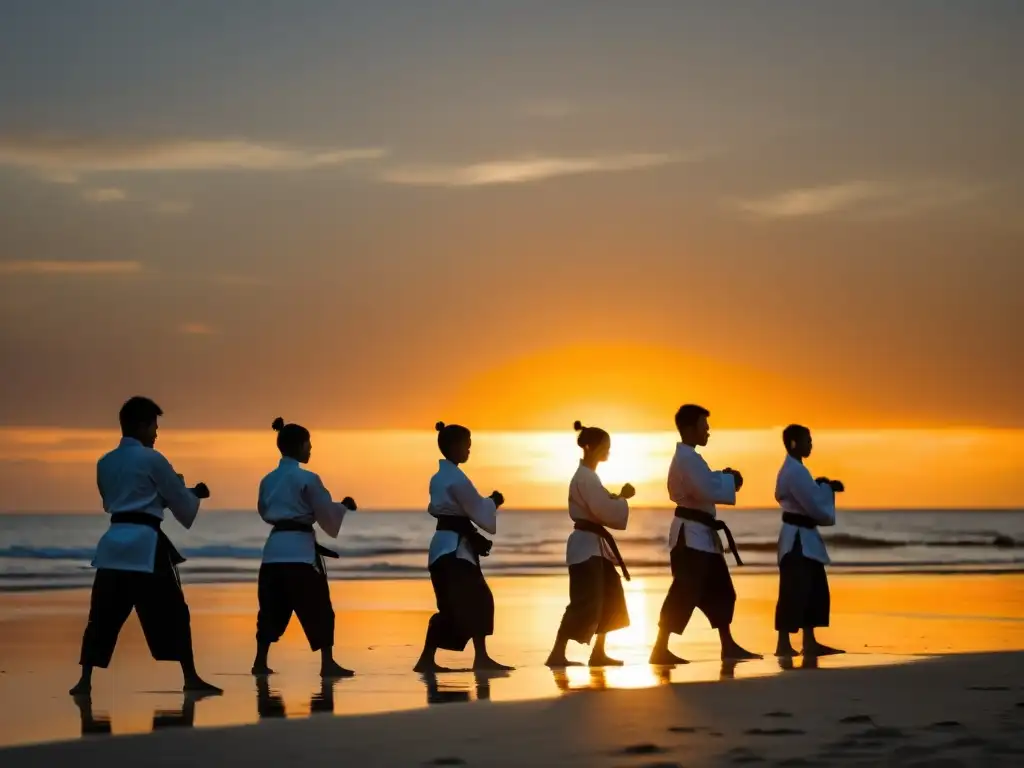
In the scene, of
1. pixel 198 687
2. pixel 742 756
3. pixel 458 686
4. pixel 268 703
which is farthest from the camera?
pixel 458 686

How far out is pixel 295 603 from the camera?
1082cm

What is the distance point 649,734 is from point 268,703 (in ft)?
9.06

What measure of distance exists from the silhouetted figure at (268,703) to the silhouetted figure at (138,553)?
552 mm

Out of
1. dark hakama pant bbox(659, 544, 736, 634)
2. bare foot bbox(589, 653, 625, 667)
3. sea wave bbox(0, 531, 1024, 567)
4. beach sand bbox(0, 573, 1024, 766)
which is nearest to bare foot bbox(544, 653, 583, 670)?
bare foot bbox(589, 653, 625, 667)

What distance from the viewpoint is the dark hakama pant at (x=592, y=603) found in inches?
433

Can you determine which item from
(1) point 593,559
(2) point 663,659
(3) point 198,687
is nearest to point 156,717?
(3) point 198,687

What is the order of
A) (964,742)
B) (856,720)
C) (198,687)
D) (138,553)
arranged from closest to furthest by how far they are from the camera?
(964,742) → (856,720) → (138,553) → (198,687)

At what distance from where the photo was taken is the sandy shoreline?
6668mm

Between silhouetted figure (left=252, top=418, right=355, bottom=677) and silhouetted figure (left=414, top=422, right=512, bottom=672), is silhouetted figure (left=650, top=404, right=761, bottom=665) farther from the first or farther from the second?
silhouetted figure (left=252, top=418, right=355, bottom=677)

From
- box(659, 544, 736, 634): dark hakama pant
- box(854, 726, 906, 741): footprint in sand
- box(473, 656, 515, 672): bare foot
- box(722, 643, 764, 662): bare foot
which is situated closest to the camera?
box(854, 726, 906, 741): footprint in sand

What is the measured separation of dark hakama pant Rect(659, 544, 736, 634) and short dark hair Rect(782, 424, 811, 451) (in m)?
1.12

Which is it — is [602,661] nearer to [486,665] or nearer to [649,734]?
[486,665]

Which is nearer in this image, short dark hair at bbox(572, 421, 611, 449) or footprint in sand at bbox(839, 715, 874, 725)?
footprint in sand at bbox(839, 715, 874, 725)

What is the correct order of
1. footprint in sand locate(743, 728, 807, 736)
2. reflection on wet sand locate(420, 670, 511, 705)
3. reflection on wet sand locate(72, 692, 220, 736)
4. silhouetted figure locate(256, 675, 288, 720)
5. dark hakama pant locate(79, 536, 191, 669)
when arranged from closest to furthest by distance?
footprint in sand locate(743, 728, 807, 736)
reflection on wet sand locate(72, 692, 220, 736)
silhouetted figure locate(256, 675, 288, 720)
reflection on wet sand locate(420, 670, 511, 705)
dark hakama pant locate(79, 536, 191, 669)
